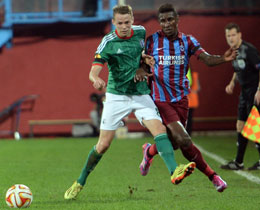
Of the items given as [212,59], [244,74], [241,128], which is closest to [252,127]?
[241,128]

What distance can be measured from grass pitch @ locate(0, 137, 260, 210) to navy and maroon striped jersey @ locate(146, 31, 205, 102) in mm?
1114

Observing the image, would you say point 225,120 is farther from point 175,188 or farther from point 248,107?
point 175,188

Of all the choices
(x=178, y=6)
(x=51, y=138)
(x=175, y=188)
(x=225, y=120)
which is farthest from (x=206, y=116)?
(x=175, y=188)

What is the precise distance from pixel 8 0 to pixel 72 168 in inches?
331

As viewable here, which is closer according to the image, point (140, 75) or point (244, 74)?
point (140, 75)

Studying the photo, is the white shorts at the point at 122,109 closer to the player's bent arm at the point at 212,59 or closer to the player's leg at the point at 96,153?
the player's leg at the point at 96,153

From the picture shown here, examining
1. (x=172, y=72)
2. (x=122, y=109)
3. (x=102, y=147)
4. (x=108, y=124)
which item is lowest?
(x=102, y=147)

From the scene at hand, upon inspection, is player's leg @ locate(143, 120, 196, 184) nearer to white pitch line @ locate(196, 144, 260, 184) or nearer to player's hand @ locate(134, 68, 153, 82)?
player's hand @ locate(134, 68, 153, 82)

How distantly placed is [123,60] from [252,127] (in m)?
3.31

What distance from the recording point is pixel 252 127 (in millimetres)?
8867

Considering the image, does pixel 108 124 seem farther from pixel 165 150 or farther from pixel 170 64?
pixel 170 64

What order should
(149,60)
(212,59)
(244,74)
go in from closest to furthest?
1. (212,59)
2. (149,60)
3. (244,74)

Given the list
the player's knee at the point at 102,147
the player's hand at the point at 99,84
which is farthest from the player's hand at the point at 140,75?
the player's knee at the point at 102,147

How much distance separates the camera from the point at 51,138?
16922 mm
